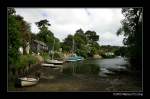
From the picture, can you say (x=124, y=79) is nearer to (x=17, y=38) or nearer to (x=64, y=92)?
(x=64, y=92)

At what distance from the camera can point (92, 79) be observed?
27.8 feet

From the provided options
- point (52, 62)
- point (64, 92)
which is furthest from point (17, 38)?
point (64, 92)

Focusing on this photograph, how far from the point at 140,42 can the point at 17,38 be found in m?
2.70

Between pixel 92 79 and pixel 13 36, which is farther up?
pixel 13 36

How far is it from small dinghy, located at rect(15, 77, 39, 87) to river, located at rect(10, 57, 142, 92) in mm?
87

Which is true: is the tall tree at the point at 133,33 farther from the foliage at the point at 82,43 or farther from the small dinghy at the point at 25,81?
the small dinghy at the point at 25,81

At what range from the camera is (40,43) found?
8.55m

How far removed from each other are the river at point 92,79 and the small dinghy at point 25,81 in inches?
3.4

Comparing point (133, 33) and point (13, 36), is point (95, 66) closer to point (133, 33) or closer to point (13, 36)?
point (133, 33)

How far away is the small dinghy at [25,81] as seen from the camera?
8352mm

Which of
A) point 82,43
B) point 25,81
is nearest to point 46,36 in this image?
Answer: point 82,43

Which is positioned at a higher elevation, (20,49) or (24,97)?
(20,49)

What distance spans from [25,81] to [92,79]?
149cm
